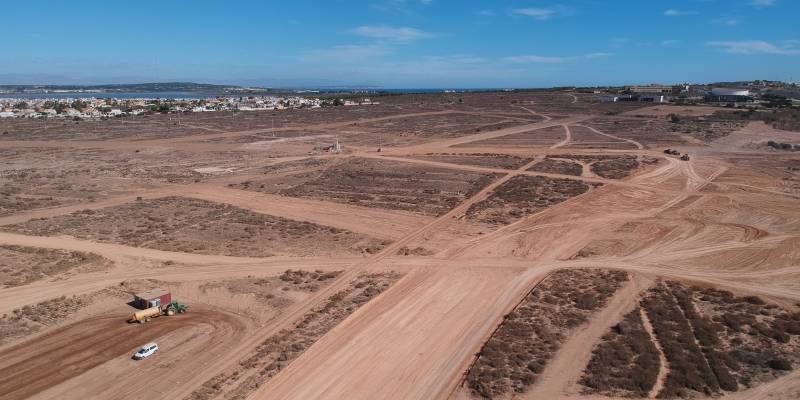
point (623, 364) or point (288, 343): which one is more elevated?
point (623, 364)

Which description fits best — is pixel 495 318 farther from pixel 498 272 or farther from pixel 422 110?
pixel 422 110

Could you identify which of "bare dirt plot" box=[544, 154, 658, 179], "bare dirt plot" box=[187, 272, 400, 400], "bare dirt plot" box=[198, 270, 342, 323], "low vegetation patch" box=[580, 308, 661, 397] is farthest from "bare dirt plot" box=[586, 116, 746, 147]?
"bare dirt plot" box=[198, 270, 342, 323]

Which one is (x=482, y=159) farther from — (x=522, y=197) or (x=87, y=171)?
(x=87, y=171)

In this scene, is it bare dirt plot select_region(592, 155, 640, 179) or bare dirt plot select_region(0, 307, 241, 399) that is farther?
bare dirt plot select_region(592, 155, 640, 179)

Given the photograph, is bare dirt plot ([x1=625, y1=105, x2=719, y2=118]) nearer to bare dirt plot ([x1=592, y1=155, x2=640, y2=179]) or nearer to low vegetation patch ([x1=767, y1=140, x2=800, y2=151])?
low vegetation patch ([x1=767, y1=140, x2=800, y2=151])

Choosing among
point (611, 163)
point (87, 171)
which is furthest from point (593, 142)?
point (87, 171)

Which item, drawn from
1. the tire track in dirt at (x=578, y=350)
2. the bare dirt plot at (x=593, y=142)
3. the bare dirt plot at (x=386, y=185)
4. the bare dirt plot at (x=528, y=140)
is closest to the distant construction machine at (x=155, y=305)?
the tire track in dirt at (x=578, y=350)
